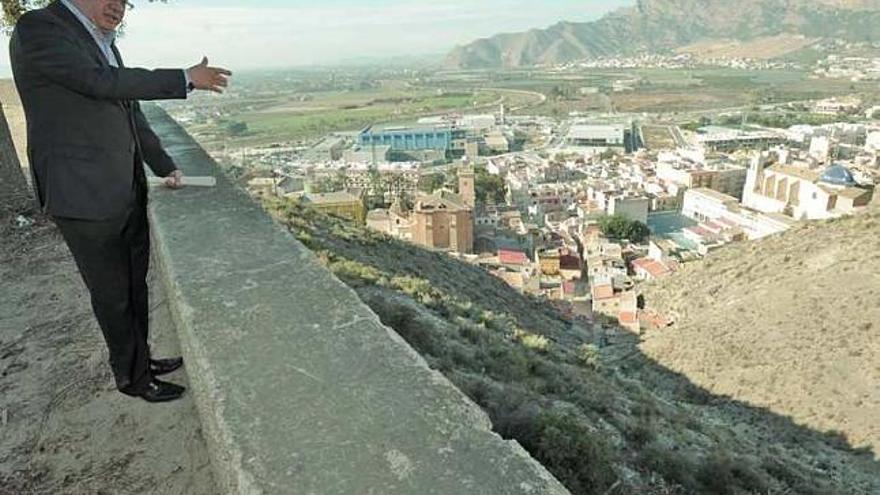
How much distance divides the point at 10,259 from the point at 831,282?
561 inches

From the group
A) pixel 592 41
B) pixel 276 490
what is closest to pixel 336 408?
pixel 276 490

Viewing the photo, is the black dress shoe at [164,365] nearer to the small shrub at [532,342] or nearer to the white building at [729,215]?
the small shrub at [532,342]

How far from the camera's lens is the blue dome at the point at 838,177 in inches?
1118

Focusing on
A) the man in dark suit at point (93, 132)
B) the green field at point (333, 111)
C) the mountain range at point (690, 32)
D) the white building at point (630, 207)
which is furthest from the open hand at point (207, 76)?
the mountain range at point (690, 32)

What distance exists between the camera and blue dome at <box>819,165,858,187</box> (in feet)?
93.2

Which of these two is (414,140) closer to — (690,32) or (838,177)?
(838,177)

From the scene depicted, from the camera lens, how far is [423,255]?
38.5 feet

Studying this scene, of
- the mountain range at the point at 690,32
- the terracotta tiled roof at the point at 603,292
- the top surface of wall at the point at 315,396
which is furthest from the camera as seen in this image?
the mountain range at the point at 690,32

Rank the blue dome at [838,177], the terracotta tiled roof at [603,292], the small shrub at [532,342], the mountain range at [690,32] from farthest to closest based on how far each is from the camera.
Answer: the mountain range at [690,32] < the blue dome at [838,177] < the terracotta tiled roof at [603,292] < the small shrub at [532,342]

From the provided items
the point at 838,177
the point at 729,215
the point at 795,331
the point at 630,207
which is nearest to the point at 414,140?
the point at 630,207

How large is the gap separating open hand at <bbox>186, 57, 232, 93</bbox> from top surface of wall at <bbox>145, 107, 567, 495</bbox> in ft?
1.80

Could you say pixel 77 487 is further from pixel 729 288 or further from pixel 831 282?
pixel 729 288

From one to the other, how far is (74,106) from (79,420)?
103cm

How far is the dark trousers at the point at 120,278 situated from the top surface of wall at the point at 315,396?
0.41 ft
